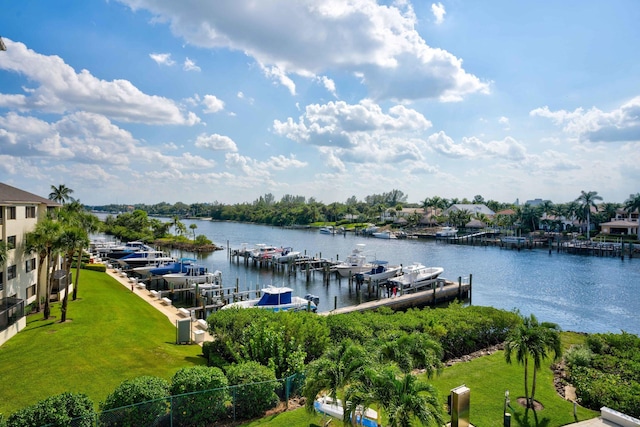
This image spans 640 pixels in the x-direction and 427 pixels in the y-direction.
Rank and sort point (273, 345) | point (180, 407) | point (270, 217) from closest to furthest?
1. point (180, 407)
2. point (273, 345)
3. point (270, 217)

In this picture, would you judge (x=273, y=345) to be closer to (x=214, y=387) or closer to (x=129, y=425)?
(x=214, y=387)

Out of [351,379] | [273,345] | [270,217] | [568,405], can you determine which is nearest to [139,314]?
[273,345]

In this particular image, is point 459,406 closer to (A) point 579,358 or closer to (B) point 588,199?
(A) point 579,358

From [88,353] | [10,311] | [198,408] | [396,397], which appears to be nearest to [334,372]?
[396,397]

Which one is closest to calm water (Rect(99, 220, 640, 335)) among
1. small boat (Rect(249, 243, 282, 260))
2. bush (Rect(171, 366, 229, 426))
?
small boat (Rect(249, 243, 282, 260))

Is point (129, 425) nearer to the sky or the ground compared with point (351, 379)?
nearer to the ground

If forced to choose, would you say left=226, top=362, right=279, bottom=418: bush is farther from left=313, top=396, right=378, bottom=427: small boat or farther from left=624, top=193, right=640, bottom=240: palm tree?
left=624, top=193, right=640, bottom=240: palm tree

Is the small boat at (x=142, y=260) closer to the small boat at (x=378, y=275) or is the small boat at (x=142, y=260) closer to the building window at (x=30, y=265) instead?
the building window at (x=30, y=265)

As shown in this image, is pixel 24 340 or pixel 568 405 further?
pixel 24 340
